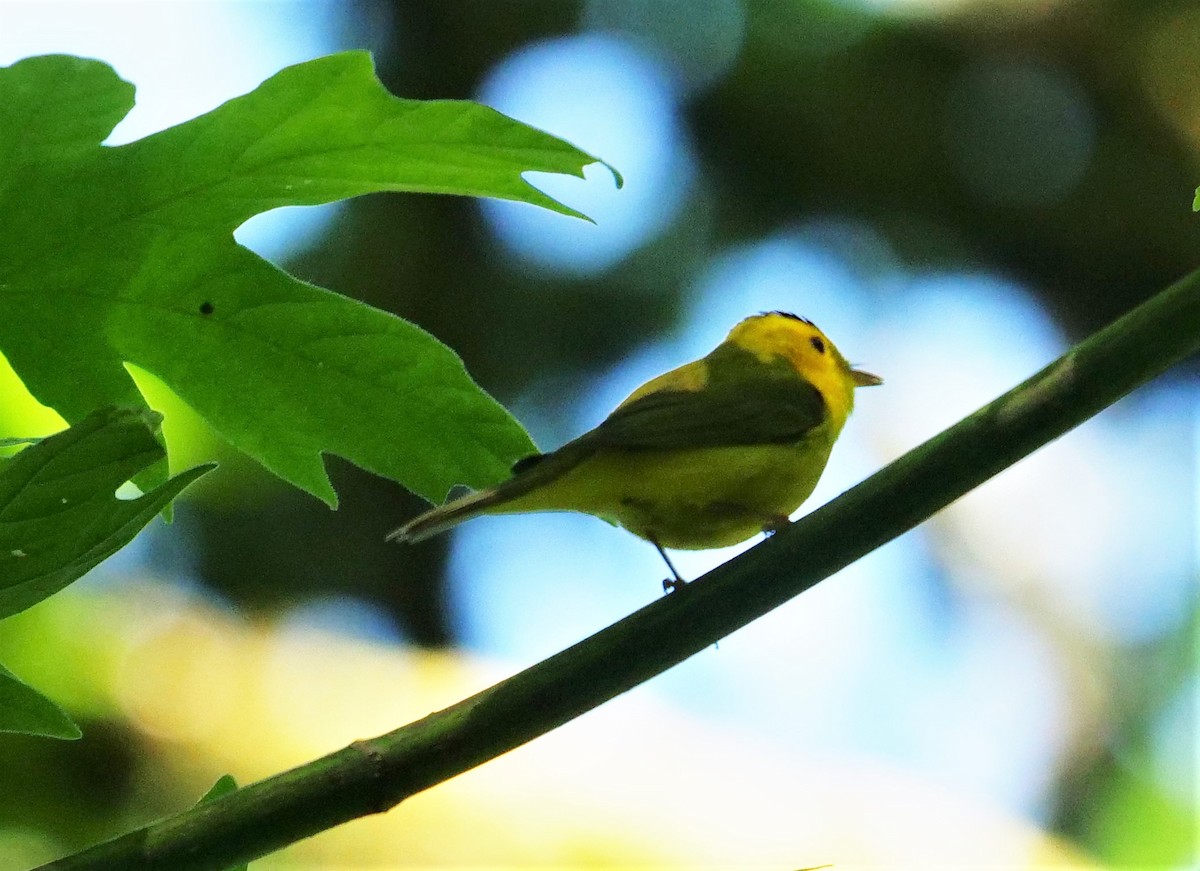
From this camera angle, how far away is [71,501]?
84 cm

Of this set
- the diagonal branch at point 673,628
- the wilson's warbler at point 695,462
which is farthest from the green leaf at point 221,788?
the wilson's warbler at point 695,462

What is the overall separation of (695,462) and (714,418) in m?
0.11

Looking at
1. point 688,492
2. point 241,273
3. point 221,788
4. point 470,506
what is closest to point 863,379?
point 688,492

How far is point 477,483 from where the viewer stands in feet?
3.72

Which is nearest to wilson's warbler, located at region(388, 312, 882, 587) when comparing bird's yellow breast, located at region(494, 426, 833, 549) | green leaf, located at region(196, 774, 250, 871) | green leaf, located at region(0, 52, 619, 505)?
bird's yellow breast, located at region(494, 426, 833, 549)

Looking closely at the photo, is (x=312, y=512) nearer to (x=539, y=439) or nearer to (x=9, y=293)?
(x=539, y=439)

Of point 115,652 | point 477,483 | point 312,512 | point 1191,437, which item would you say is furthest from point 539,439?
point 477,483

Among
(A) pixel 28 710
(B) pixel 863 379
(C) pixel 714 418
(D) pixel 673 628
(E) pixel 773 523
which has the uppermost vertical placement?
(B) pixel 863 379

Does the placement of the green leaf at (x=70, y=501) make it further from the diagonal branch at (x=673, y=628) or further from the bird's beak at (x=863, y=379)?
the bird's beak at (x=863, y=379)

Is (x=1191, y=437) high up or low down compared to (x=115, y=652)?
→ down

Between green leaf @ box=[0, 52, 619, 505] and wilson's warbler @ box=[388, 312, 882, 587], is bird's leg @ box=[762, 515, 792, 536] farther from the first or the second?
green leaf @ box=[0, 52, 619, 505]

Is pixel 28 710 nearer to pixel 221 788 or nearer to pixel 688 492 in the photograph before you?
pixel 221 788

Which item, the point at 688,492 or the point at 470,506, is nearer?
the point at 470,506

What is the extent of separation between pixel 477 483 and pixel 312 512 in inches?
130
